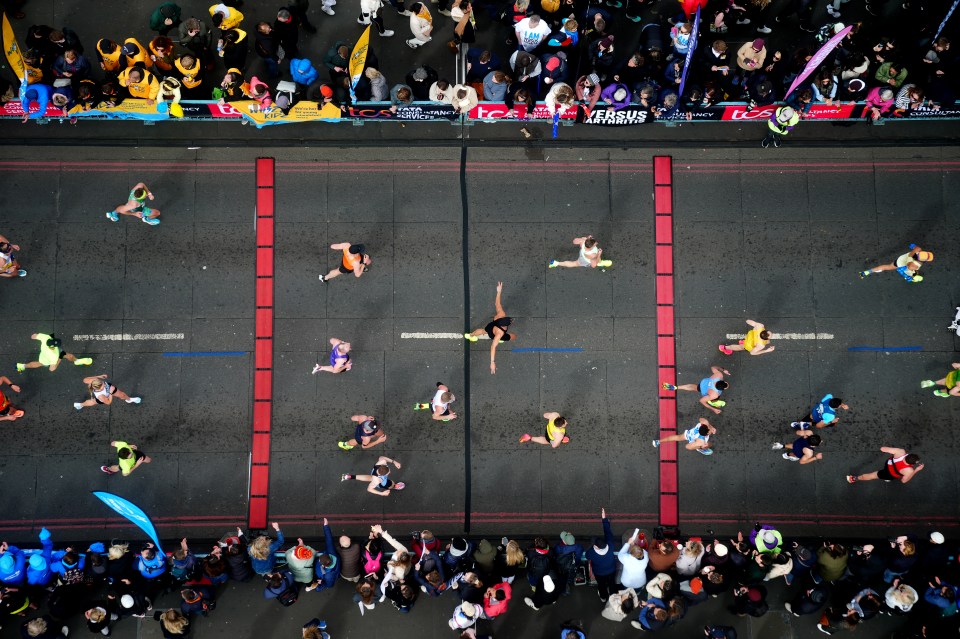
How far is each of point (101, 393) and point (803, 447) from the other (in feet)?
42.5

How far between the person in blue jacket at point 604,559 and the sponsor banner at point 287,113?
360 inches

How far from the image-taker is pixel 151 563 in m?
11.4

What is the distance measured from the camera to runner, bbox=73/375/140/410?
39.7 ft

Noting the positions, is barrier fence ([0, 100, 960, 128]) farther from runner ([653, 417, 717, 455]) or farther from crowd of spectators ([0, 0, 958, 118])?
runner ([653, 417, 717, 455])

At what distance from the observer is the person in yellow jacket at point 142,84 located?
12406 millimetres

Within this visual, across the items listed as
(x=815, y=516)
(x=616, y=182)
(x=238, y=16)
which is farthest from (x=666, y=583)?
(x=238, y=16)

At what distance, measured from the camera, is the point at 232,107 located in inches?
512

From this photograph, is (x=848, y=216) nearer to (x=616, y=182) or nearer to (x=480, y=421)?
(x=616, y=182)

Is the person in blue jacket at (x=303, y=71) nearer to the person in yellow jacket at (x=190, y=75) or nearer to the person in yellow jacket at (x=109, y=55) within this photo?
the person in yellow jacket at (x=190, y=75)

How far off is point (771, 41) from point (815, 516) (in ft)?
31.8

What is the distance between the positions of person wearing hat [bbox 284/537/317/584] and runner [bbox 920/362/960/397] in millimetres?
12107

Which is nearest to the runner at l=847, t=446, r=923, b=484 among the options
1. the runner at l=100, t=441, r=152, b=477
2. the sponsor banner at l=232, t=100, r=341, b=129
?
the sponsor banner at l=232, t=100, r=341, b=129

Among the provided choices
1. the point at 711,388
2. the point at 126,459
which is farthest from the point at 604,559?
the point at 126,459

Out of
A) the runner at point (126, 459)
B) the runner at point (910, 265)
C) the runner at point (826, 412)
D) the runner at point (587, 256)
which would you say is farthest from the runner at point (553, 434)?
the runner at point (126, 459)
